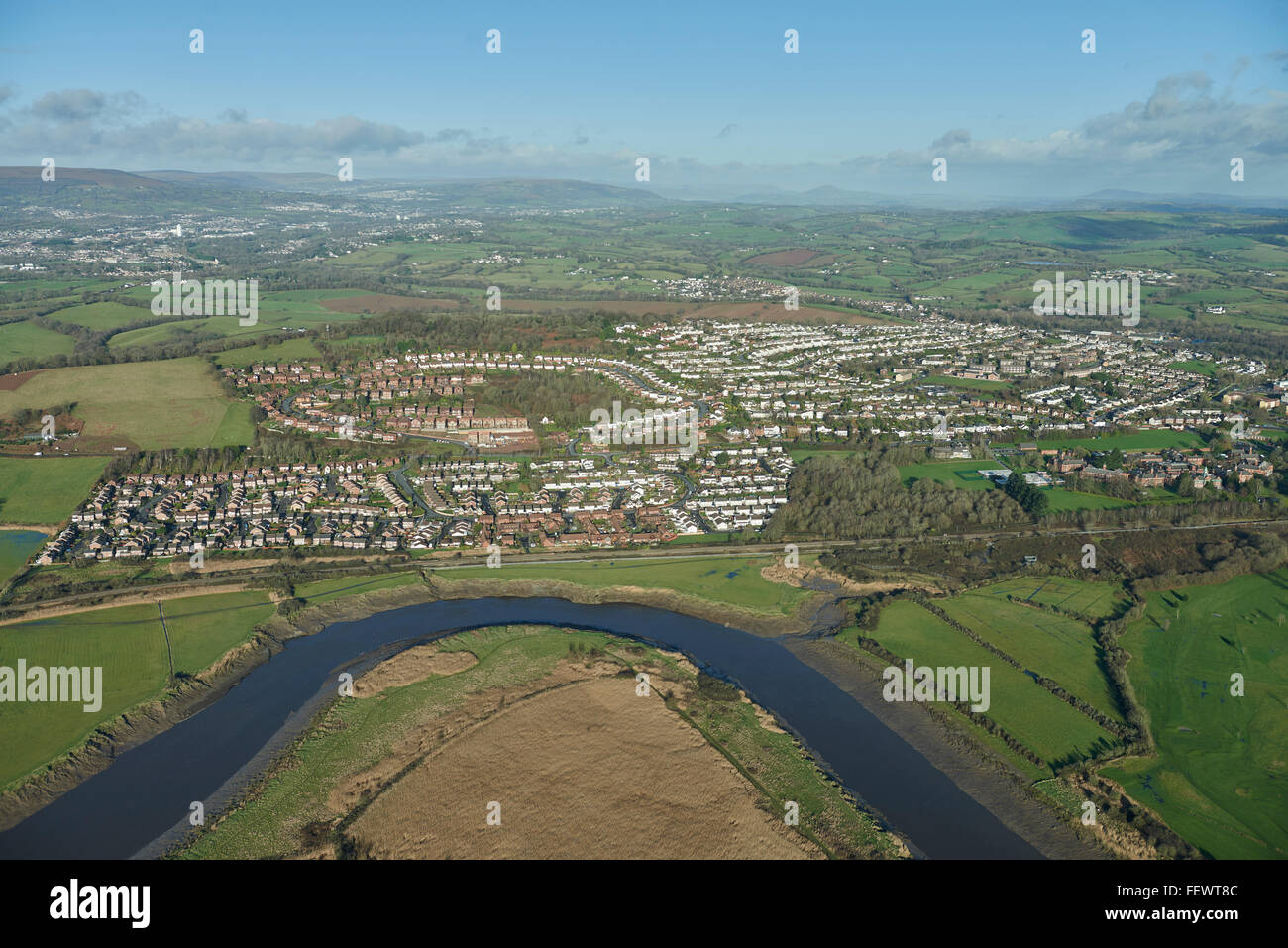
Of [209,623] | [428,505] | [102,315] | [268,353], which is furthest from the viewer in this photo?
[102,315]

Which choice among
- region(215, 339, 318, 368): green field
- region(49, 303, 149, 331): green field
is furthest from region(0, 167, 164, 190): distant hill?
region(215, 339, 318, 368): green field

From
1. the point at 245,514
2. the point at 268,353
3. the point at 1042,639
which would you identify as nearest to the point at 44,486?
the point at 245,514

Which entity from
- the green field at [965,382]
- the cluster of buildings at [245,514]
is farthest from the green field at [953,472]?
the cluster of buildings at [245,514]

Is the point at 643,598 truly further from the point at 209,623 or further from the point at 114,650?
the point at 114,650

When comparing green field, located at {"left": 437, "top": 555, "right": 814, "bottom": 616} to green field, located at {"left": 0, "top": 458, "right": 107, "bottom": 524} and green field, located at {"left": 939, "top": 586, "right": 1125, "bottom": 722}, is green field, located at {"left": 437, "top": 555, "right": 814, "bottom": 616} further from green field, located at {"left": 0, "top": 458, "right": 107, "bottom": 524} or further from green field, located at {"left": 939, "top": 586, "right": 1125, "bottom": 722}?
green field, located at {"left": 0, "top": 458, "right": 107, "bottom": 524}

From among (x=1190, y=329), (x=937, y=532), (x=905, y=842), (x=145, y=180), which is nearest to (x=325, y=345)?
(x=937, y=532)

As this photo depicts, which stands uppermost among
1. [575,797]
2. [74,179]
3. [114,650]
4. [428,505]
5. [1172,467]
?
[74,179]
